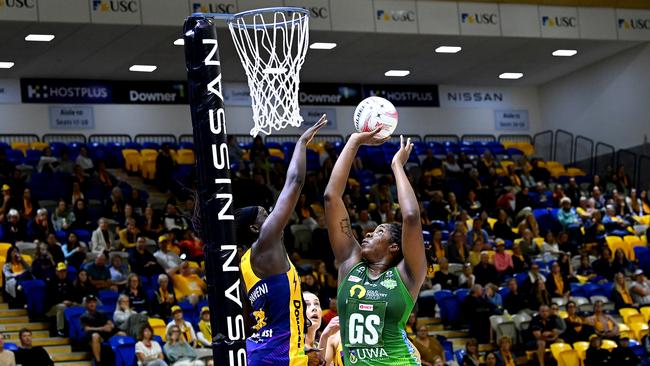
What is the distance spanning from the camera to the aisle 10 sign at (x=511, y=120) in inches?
1254

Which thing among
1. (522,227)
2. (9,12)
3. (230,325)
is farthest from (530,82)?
(230,325)

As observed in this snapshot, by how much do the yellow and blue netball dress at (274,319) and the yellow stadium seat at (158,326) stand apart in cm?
1052

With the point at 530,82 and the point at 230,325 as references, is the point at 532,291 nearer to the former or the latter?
the point at 530,82

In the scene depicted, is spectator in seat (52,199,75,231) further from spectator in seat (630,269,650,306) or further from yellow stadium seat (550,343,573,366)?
spectator in seat (630,269,650,306)

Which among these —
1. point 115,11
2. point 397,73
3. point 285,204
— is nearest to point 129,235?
point 115,11

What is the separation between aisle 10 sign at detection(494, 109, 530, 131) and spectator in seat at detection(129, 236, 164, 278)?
49.7ft

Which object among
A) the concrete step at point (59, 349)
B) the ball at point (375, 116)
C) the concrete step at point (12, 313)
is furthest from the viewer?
the concrete step at point (12, 313)

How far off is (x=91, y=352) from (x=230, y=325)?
1108 centimetres

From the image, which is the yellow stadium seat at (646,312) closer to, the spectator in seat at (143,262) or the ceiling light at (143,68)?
the spectator in seat at (143,262)

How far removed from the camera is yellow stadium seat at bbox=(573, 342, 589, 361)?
19797 millimetres

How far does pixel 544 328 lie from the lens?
20219mm

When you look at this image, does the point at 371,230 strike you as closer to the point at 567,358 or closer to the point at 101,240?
the point at 567,358

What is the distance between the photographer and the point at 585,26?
85.5 feet

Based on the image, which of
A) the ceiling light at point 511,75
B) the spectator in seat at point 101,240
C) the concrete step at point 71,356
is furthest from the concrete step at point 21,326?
the ceiling light at point 511,75
